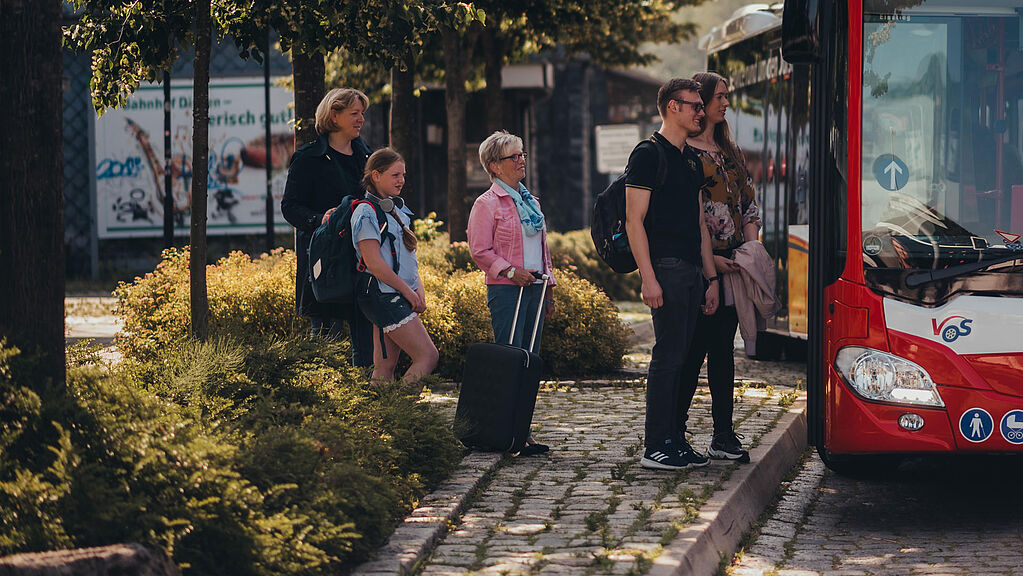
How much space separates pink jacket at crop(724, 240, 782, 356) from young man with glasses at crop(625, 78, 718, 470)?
0.42 ft

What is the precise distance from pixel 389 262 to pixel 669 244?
150 centimetres

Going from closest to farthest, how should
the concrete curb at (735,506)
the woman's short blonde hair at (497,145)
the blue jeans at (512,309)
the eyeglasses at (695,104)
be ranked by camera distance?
the concrete curb at (735,506), the eyeglasses at (695,104), the woman's short blonde hair at (497,145), the blue jeans at (512,309)

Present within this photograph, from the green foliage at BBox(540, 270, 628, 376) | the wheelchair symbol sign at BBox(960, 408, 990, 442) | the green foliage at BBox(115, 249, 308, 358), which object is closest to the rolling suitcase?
the wheelchair symbol sign at BBox(960, 408, 990, 442)

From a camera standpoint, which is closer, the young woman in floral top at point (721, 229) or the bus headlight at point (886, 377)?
the bus headlight at point (886, 377)

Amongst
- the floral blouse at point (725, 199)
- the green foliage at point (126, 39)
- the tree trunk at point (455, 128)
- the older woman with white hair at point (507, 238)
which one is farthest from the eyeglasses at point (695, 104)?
the tree trunk at point (455, 128)

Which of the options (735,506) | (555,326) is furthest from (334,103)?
(555,326)

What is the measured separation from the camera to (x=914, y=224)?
257 inches

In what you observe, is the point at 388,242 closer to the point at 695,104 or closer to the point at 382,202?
the point at 382,202

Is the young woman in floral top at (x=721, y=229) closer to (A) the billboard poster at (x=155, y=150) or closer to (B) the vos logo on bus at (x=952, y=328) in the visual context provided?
(B) the vos logo on bus at (x=952, y=328)

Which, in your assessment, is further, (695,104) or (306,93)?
(306,93)

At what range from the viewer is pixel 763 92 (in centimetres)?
1232

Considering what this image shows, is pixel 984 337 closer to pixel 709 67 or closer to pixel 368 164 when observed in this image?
pixel 368 164

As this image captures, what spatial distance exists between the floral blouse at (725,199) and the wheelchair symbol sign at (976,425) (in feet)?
4.97

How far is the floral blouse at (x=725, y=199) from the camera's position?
713 centimetres
